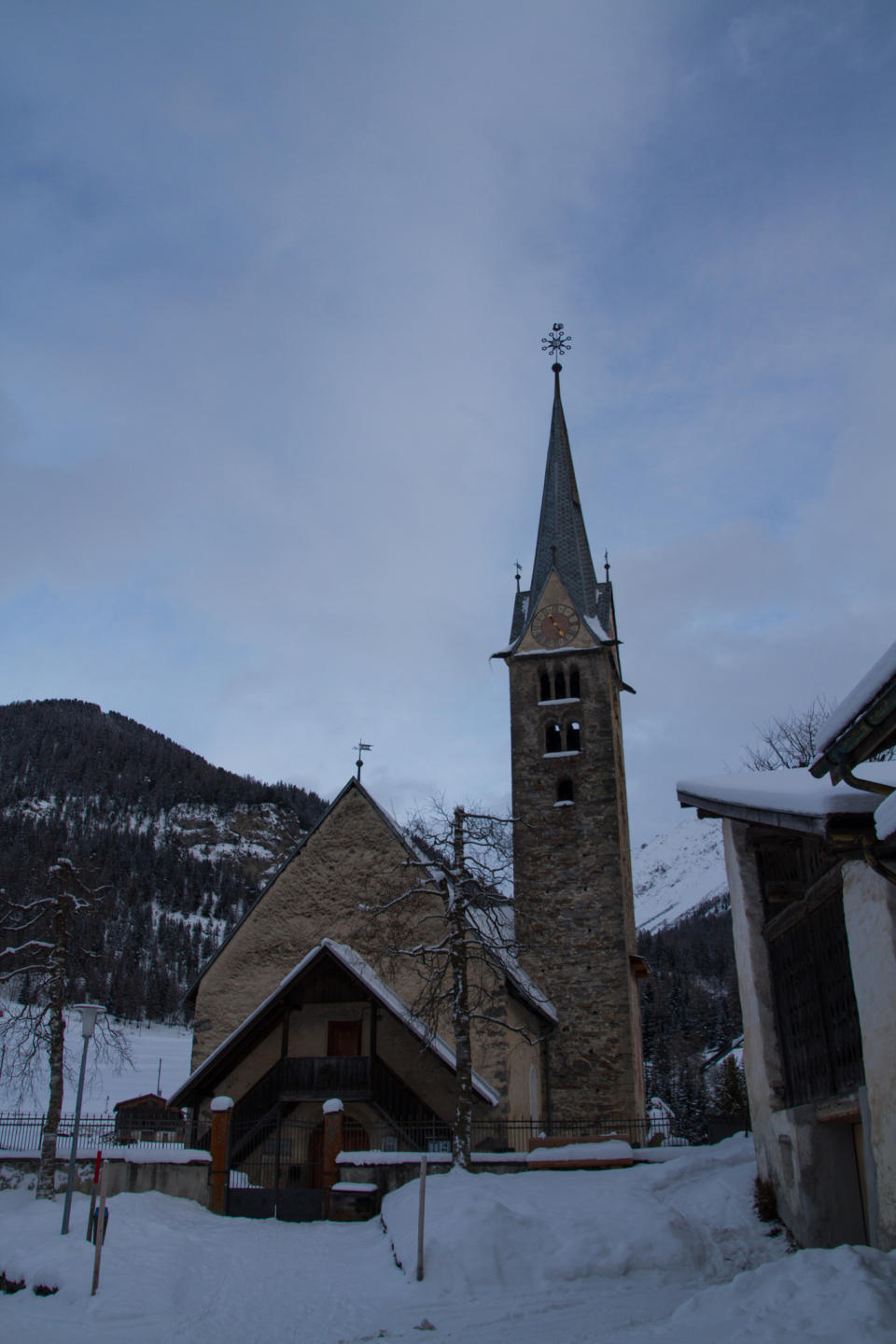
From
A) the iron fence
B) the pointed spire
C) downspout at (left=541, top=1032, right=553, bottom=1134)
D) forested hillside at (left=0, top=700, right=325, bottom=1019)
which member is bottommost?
the iron fence

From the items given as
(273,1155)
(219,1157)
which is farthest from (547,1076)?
(219,1157)

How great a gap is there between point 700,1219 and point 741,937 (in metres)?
→ 3.34

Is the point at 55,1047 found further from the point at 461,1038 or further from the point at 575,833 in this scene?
the point at 575,833

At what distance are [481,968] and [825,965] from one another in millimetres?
13085

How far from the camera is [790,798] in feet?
31.7

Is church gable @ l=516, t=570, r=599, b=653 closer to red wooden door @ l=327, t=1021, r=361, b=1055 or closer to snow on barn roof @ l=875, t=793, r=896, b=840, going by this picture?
red wooden door @ l=327, t=1021, r=361, b=1055

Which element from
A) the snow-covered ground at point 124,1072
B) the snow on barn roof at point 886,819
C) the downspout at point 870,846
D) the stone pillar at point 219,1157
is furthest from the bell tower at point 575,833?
the snow on barn roof at point 886,819

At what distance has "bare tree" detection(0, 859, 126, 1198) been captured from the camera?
60.7 feet

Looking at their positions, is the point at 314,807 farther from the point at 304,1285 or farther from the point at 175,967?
the point at 304,1285

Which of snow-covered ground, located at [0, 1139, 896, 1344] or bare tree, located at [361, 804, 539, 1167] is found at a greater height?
bare tree, located at [361, 804, 539, 1167]

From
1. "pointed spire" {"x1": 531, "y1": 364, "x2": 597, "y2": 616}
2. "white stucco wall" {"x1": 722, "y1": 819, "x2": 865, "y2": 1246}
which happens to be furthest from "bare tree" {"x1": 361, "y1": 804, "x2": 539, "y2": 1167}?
"pointed spire" {"x1": 531, "y1": 364, "x2": 597, "y2": 616}

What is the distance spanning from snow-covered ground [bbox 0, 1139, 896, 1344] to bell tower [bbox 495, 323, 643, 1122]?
481 inches

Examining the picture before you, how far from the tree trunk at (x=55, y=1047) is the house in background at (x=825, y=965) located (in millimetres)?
12272

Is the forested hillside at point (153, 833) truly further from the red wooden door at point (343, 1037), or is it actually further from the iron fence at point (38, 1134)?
the red wooden door at point (343, 1037)
